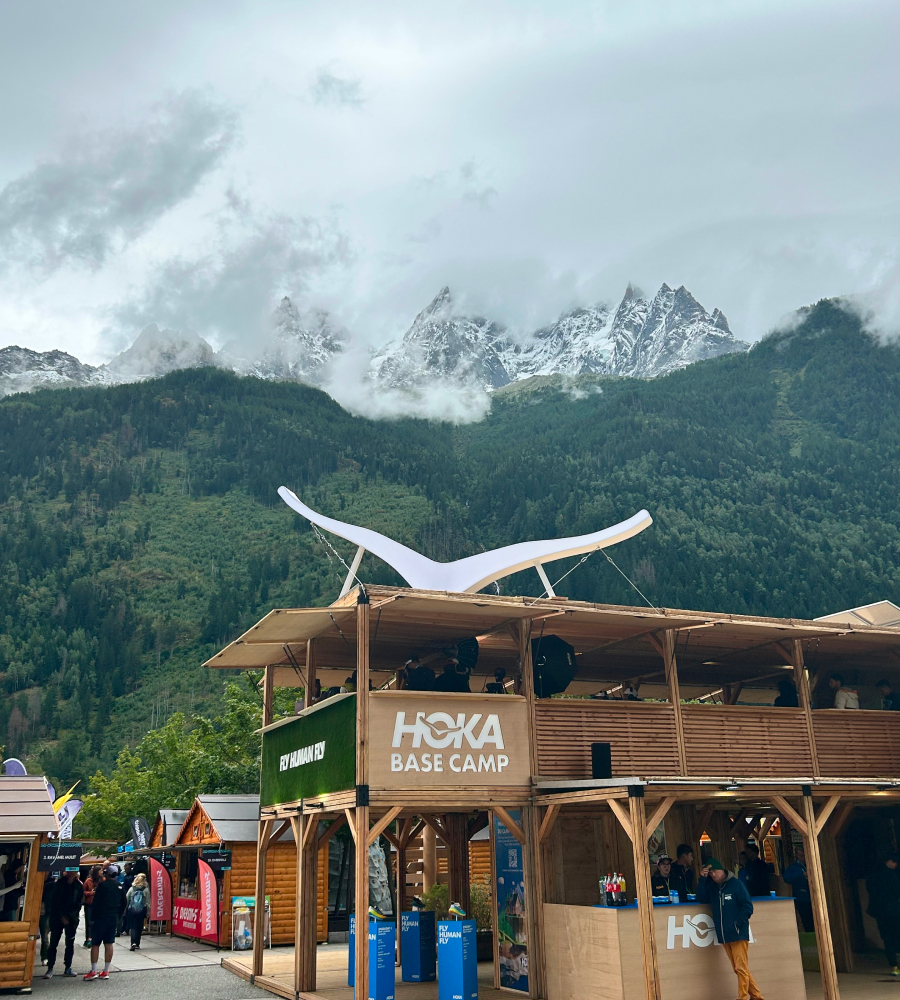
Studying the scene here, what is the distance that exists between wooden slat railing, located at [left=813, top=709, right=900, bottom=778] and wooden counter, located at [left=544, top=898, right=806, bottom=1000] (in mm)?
3703

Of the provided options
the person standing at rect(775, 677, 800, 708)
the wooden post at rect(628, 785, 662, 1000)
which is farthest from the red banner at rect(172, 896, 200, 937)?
the person standing at rect(775, 677, 800, 708)

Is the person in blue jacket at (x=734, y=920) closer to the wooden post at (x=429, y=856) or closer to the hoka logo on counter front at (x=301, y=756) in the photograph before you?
the hoka logo on counter front at (x=301, y=756)

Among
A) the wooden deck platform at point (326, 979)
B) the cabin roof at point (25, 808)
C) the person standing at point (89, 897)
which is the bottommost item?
the wooden deck platform at point (326, 979)

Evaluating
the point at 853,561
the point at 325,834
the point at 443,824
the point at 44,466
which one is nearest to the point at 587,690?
the point at 443,824

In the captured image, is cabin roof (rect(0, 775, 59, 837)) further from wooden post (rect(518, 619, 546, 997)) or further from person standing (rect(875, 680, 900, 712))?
person standing (rect(875, 680, 900, 712))

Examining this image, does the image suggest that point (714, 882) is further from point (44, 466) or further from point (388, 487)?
point (44, 466)

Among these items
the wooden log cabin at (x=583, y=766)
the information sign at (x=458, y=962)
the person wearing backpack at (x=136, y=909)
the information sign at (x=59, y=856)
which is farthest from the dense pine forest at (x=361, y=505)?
the information sign at (x=458, y=962)

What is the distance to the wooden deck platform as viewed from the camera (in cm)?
1418

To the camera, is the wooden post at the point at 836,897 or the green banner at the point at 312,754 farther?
the wooden post at the point at 836,897

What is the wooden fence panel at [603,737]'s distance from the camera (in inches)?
569

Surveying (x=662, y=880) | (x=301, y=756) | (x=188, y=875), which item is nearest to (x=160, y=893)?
(x=188, y=875)

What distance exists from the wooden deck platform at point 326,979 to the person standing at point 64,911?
9.96 feet

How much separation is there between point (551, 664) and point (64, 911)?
33.2 feet

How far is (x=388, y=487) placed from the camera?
129750mm
